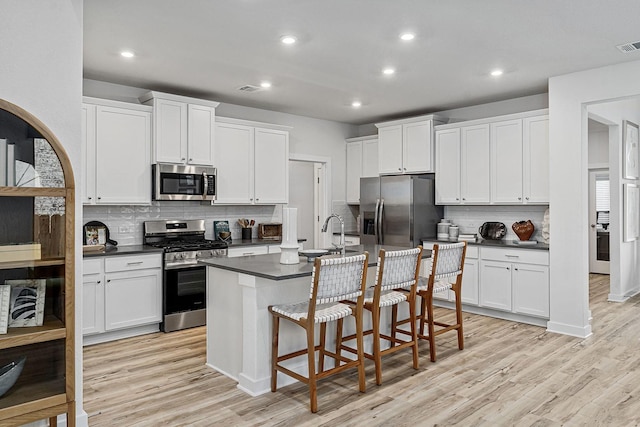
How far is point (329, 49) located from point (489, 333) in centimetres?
314

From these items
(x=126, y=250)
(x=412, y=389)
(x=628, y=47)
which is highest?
(x=628, y=47)

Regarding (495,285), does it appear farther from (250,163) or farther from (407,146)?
(250,163)

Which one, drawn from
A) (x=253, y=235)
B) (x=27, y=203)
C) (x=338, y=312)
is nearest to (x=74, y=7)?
(x=27, y=203)

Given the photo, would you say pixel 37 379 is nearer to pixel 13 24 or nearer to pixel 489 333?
pixel 13 24

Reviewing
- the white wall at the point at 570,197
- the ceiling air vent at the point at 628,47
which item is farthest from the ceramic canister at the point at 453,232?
the ceiling air vent at the point at 628,47

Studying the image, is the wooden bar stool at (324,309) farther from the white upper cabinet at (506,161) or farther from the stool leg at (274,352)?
the white upper cabinet at (506,161)

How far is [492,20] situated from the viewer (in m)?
3.24

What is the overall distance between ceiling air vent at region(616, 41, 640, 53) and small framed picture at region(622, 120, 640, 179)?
8.70 ft

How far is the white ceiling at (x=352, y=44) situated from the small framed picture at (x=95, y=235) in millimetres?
1512

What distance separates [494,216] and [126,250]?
4.30 metres

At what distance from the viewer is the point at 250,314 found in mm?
3217

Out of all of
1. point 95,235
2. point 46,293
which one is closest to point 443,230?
point 95,235

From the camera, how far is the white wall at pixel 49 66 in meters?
2.37

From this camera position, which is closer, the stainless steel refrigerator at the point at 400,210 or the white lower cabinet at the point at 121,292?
the white lower cabinet at the point at 121,292
